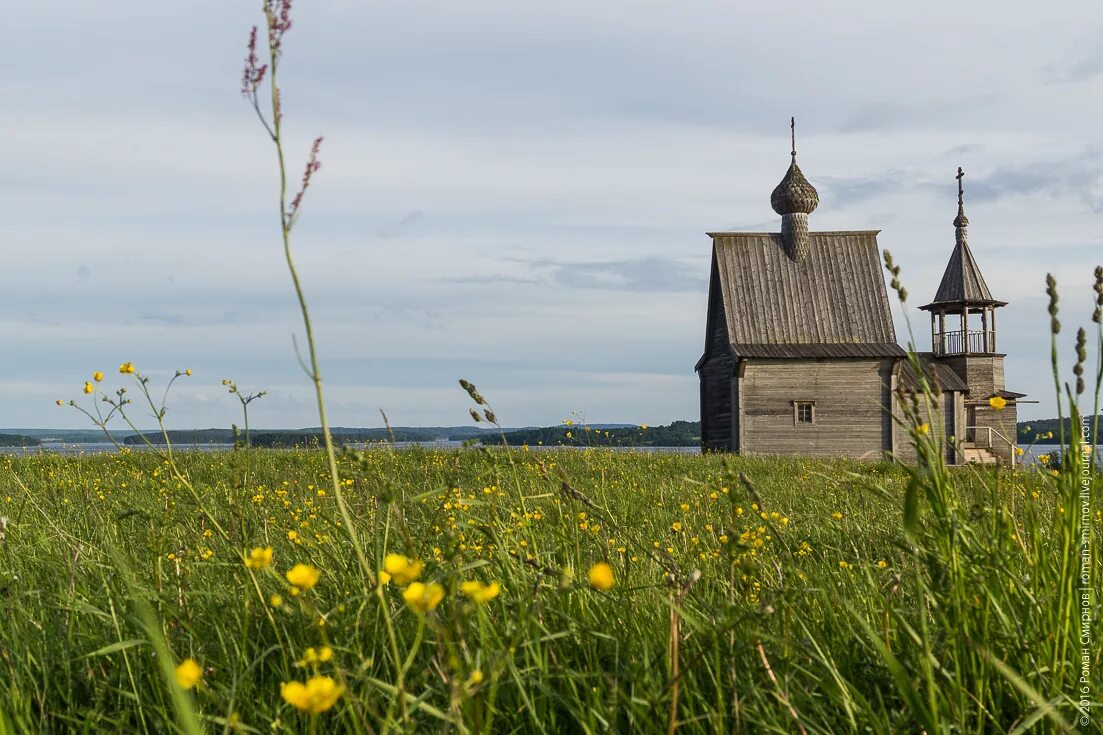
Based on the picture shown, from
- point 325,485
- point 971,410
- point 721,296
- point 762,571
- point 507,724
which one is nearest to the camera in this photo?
point 507,724

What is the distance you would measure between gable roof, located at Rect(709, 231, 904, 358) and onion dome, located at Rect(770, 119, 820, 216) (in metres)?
0.96

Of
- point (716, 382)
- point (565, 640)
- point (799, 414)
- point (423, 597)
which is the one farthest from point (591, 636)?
point (716, 382)

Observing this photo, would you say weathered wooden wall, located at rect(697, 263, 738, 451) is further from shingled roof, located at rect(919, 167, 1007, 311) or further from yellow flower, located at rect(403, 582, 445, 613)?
yellow flower, located at rect(403, 582, 445, 613)

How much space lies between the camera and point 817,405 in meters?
27.6

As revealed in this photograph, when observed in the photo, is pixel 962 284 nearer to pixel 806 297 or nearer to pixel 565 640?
pixel 806 297

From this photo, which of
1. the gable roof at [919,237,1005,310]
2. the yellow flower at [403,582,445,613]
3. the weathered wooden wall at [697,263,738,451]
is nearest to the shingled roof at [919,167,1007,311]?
the gable roof at [919,237,1005,310]

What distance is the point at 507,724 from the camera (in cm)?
229

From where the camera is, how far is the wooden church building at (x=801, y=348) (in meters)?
27.5

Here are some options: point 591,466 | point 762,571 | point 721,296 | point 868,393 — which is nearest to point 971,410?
point 868,393

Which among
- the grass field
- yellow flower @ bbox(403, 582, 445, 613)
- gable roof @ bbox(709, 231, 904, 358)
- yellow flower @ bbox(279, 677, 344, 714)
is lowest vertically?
the grass field

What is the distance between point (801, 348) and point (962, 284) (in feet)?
28.5

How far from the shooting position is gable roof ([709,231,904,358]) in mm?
27859

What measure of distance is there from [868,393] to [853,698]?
2616 cm

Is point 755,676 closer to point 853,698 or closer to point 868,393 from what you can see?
point 853,698
